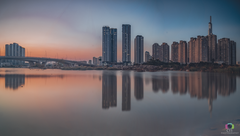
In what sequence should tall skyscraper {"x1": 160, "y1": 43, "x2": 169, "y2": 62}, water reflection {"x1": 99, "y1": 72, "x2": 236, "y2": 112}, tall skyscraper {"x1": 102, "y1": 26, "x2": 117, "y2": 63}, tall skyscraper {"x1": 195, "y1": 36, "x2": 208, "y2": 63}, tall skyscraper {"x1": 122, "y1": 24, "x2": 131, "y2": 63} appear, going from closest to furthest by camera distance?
water reflection {"x1": 99, "y1": 72, "x2": 236, "y2": 112} < tall skyscraper {"x1": 195, "y1": 36, "x2": 208, "y2": 63} < tall skyscraper {"x1": 160, "y1": 43, "x2": 169, "y2": 62} < tall skyscraper {"x1": 102, "y1": 26, "x2": 117, "y2": 63} < tall skyscraper {"x1": 122, "y1": 24, "x2": 131, "y2": 63}

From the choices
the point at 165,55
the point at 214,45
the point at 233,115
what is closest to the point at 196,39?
the point at 214,45

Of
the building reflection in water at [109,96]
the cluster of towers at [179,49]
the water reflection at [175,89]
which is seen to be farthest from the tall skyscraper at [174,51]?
the building reflection in water at [109,96]

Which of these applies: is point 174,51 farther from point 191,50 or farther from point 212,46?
point 212,46

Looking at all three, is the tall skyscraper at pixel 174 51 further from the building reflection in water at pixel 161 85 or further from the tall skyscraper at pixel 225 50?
the building reflection in water at pixel 161 85

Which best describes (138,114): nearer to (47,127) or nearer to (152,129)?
(152,129)

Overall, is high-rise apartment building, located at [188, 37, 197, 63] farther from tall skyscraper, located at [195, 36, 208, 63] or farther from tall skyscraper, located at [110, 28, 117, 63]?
tall skyscraper, located at [110, 28, 117, 63]

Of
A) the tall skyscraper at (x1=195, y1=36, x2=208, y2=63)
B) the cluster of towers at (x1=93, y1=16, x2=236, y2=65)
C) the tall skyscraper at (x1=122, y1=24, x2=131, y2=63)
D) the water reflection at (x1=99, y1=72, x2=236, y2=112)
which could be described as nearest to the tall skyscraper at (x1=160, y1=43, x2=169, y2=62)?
the cluster of towers at (x1=93, y1=16, x2=236, y2=65)

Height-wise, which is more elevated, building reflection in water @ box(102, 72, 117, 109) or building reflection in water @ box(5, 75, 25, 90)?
building reflection in water @ box(5, 75, 25, 90)
